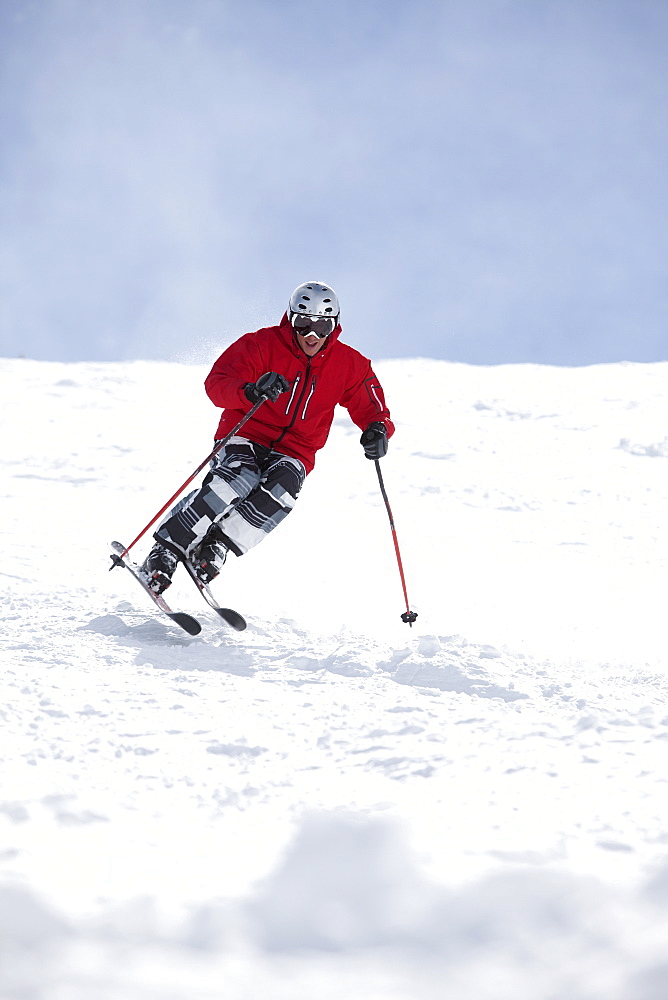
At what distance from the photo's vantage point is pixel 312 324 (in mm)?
4250

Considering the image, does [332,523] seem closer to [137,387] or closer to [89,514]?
[89,514]

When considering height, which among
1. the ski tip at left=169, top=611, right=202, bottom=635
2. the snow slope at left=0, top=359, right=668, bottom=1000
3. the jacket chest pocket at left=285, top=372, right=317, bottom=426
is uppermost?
the jacket chest pocket at left=285, top=372, right=317, bottom=426

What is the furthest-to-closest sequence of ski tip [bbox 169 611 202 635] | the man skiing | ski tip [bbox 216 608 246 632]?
1. the man skiing
2. ski tip [bbox 216 608 246 632]
3. ski tip [bbox 169 611 202 635]

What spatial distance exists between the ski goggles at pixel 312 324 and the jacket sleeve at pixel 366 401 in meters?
0.40

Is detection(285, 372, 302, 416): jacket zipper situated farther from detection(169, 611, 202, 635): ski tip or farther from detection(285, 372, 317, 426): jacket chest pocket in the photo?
detection(169, 611, 202, 635): ski tip

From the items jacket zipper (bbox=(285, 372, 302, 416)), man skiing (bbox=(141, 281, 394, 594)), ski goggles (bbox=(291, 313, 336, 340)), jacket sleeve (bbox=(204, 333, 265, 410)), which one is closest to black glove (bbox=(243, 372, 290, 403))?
man skiing (bbox=(141, 281, 394, 594))

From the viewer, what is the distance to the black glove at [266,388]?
4.01 m

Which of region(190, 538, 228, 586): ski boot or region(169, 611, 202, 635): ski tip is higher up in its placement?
region(190, 538, 228, 586): ski boot

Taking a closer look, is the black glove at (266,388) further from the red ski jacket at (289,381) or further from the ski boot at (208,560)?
the ski boot at (208,560)

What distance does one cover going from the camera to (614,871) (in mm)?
1777

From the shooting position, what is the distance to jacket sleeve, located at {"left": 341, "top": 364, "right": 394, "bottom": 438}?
4.60m

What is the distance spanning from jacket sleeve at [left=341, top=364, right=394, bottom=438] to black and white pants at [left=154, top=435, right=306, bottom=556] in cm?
67

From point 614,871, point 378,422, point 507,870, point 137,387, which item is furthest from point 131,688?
point 137,387

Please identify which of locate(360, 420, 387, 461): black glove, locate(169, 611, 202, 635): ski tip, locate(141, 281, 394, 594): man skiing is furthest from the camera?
locate(360, 420, 387, 461): black glove
